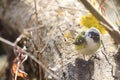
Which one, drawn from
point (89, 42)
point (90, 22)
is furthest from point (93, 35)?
point (90, 22)

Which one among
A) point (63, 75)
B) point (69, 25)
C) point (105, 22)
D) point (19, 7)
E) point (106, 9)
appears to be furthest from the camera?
point (19, 7)

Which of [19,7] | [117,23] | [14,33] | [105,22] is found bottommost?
[14,33]

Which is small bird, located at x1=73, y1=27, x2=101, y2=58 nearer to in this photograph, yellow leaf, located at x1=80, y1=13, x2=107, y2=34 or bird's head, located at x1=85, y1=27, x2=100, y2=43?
bird's head, located at x1=85, y1=27, x2=100, y2=43

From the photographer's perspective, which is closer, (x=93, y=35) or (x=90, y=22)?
(x=93, y=35)

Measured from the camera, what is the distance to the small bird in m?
1.75

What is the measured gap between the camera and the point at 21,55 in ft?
6.27

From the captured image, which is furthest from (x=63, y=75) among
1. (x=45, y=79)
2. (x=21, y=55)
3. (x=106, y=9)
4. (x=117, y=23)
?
(x=106, y=9)

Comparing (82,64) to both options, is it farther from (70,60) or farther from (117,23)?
(117,23)

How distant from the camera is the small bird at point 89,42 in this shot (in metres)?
1.75

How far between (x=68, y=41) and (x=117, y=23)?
309 mm

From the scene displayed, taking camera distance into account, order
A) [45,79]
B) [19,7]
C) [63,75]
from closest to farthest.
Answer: [63,75] → [45,79] → [19,7]

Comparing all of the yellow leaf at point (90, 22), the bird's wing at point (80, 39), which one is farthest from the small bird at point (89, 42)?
the yellow leaf at point (90, 22)

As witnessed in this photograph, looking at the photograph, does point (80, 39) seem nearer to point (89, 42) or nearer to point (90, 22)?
point (89, 42)

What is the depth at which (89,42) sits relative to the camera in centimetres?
179
